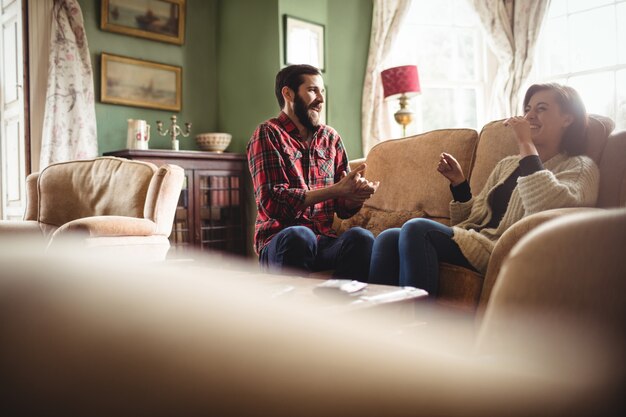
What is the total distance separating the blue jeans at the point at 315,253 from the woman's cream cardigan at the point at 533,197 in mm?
364

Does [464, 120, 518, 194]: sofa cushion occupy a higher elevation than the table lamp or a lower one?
lower

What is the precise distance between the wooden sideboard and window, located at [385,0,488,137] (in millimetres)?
1391

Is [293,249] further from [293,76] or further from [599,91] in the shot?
[599,91]

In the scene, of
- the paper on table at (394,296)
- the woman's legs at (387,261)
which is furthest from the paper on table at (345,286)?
the woman's legs at (387,261)

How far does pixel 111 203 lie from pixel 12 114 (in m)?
1.78

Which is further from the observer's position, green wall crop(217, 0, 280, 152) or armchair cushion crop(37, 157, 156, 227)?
green wall crop(217, 0, 280, 152)

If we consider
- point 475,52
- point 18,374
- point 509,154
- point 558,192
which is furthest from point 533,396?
point 475,52

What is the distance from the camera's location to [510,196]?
194 cm

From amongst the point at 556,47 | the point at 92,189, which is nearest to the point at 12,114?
the point at 92,189

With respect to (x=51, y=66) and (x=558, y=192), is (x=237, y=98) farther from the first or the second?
(x=558, y=192)

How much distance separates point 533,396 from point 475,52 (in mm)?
4281

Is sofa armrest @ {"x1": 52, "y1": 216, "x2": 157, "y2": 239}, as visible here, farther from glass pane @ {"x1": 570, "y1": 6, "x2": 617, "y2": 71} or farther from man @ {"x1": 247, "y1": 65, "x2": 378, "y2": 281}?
glass pane @ {"x1": 570, "y1": 6, "x2": 617, "y2": 71}

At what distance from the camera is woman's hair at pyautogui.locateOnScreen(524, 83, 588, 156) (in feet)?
6.07

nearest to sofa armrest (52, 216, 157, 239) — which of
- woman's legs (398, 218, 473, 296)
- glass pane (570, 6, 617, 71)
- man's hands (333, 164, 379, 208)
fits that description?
man's hands (333, 164, 379, 208)
